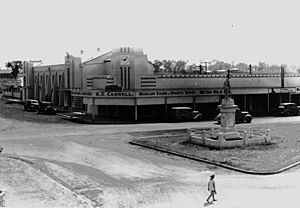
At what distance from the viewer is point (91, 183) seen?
872 inches

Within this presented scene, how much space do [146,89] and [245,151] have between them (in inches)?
921

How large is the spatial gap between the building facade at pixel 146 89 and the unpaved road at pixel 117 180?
17.0 meters

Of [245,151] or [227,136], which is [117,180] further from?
[227,136]

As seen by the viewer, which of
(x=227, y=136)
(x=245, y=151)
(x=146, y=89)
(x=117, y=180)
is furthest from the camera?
(x=146, y=89)

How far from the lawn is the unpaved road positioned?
138 cm

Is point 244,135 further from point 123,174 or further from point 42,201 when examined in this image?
point 42,201

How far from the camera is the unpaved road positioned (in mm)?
18734

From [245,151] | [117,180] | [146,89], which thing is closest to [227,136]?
[245,151]

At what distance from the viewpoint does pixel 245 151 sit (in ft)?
99.7

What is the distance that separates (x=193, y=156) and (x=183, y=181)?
6465mm

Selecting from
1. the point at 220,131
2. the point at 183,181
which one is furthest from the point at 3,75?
the point at 183,181

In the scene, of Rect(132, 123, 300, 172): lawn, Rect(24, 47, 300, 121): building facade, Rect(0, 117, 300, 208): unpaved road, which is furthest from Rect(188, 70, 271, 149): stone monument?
Rect(24, 47, 300, 121): building facade

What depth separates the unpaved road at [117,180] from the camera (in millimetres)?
18734

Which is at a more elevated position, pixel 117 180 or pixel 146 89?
pixel 146 89
